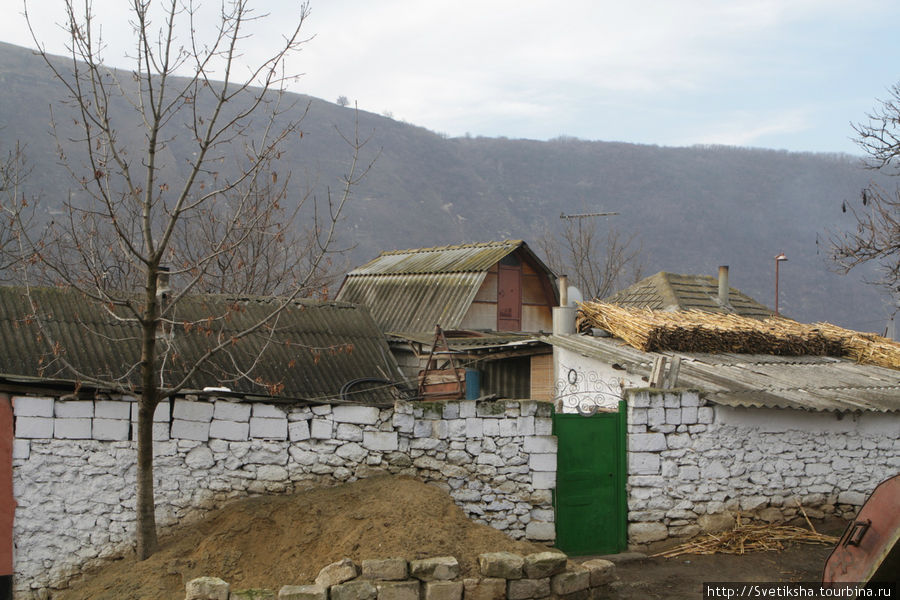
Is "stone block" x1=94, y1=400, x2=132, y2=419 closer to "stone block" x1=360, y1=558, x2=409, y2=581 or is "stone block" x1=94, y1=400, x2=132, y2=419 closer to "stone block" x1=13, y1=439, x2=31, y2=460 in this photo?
"stone block" x1=13, y1=439, x2=31, y2=460

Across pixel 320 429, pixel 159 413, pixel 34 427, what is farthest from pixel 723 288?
pixel 34 427

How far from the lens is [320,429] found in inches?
352

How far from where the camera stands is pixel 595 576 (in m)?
7.86

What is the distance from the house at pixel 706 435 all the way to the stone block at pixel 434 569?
111 inches

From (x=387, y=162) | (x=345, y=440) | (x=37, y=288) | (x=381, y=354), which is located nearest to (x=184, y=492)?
(x=345, y=440)

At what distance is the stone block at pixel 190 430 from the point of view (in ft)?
28.2

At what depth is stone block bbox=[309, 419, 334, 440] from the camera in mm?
8914

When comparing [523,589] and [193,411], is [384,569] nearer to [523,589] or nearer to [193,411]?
[523,589]

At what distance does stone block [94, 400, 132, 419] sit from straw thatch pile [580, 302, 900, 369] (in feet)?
26.3

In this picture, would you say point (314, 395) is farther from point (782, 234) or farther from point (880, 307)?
point (782, 234)

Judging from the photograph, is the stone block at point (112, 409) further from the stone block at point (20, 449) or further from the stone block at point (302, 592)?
the stone block at point (302, 592)

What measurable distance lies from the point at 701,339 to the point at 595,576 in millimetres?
6607

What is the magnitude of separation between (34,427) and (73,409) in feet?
1.40

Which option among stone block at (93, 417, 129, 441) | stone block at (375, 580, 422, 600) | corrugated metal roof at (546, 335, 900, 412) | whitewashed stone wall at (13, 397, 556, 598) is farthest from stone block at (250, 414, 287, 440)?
corrugated metal roof at (546, 335, 900, 412)
